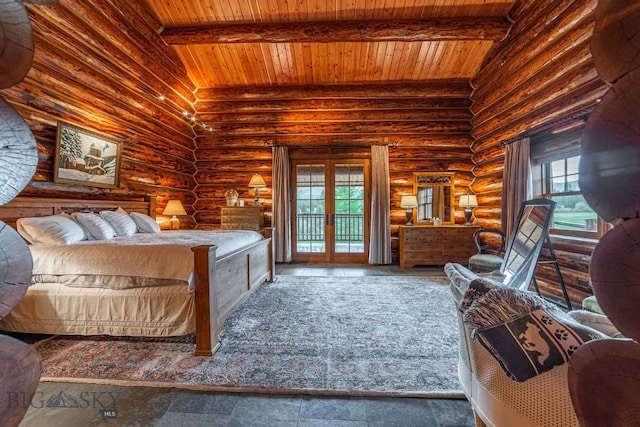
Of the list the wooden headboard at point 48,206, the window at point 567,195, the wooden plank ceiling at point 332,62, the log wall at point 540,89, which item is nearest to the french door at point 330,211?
the wooden plank ceiling at point 332,62

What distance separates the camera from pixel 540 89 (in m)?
3.42

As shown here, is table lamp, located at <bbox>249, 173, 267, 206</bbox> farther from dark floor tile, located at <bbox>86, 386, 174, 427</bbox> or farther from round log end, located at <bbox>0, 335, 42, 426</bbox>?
round log end, located at <bbox>0, 335, 42, 426</bbox>

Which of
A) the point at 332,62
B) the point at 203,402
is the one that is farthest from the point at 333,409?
the point at 332,62

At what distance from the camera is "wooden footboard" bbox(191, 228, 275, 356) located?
6.63ft

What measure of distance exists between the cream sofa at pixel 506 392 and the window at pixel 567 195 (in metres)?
2.86

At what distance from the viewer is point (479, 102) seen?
16.2 ft

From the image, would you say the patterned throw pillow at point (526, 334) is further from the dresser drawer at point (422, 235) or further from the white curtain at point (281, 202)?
the white curtain at point (281, 202)

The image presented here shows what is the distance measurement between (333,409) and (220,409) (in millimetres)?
663

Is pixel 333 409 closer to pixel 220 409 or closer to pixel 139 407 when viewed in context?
pixel 220 409

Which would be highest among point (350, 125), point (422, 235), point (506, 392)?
point (350, 125)

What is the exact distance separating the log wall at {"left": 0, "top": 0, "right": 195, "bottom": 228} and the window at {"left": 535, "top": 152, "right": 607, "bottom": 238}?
5.93 metres

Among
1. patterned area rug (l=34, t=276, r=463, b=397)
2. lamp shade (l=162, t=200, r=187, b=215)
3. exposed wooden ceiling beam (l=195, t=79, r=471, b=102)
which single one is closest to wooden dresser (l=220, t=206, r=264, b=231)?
lamp shade (l=162, t=200, r=187, b=215)

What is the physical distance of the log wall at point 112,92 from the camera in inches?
104

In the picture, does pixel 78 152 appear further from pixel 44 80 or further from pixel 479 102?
pixel 479 102
